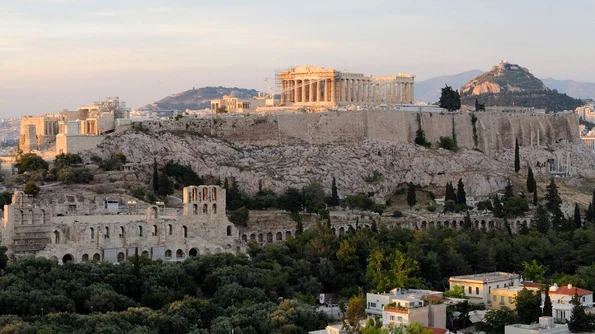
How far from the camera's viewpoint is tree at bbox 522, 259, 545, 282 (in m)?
61.5

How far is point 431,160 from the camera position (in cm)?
8731

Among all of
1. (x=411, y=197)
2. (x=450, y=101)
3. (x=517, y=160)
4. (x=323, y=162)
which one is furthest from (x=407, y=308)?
(x=450, y=101)

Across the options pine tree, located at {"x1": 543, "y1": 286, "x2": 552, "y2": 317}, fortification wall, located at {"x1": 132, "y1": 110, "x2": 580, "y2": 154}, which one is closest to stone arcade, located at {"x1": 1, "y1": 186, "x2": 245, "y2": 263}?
fortification wall, located at {"x1": 132, "y1": 110, "x2": 580, "y2": 154}

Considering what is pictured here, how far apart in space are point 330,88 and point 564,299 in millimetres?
44563

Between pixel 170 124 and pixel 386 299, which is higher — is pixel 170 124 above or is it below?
above

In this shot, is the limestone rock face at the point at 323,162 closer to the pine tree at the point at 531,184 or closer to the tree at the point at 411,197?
the tree at the point at 411,197

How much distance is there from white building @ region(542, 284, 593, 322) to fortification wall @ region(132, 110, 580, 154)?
32.1 m


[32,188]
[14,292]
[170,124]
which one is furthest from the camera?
[170,124]

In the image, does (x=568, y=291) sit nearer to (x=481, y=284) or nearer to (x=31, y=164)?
(x=481, y=284)

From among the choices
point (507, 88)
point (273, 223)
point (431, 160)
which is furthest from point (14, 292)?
point (507, 88)

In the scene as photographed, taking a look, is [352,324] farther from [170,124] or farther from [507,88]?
[507,88]

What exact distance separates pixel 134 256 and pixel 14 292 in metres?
7.53

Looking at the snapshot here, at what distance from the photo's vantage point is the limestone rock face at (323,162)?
77.6 m

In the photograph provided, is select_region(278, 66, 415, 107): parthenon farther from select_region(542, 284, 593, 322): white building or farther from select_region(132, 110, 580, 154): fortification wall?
select_region(542, 284, 593, 322): white building
